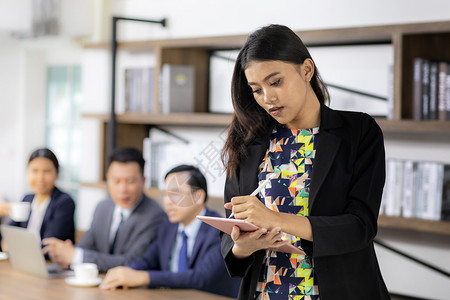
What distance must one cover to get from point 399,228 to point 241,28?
152cm

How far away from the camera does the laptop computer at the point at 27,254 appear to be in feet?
9.38

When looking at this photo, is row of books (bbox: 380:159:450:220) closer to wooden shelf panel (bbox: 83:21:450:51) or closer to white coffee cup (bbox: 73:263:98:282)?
wooden shelf panel (bbox: 83:21:450:51)


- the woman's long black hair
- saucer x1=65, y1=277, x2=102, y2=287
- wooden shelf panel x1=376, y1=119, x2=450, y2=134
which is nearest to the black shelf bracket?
saucer x1=65, y1=277, x2=102, y2=287

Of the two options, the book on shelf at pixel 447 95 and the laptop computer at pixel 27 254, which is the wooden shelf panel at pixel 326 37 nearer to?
the book on shelf at pixel 447 95

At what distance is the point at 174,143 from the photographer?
4059 millimetres

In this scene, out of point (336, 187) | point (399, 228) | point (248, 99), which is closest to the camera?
point (336, 187)

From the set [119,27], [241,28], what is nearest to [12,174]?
[119,27]

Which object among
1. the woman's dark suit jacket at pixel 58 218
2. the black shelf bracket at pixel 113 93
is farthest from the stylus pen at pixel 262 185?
the black shelf bracket at pixel 113 93

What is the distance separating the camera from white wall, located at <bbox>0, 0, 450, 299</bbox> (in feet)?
11.0

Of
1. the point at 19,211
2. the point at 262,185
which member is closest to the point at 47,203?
the point at 19,211

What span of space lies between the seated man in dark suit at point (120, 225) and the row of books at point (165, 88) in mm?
705

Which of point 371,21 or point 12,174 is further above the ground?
point 371,21

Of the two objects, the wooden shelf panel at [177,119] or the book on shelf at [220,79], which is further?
the book on shelf at [220,79]

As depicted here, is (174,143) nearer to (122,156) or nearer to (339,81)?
(122,156)
